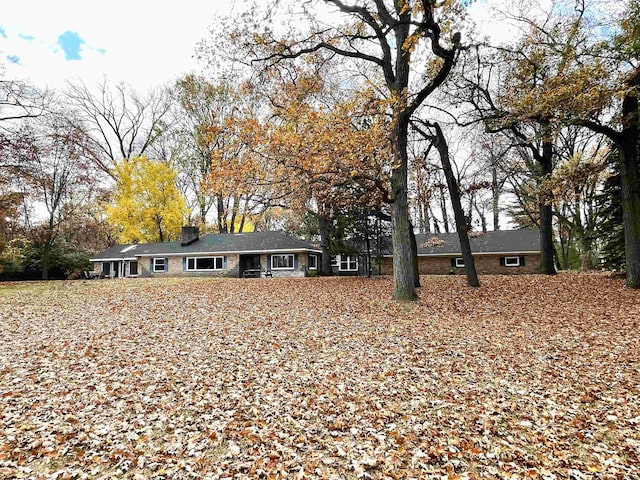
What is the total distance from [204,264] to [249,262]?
3530mm

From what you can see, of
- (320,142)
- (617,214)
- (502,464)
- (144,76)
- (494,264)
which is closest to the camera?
(502,464)

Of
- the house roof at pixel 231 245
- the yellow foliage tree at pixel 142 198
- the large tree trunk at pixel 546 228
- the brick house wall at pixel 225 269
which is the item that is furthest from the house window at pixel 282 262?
the large tree trunk at pixel 546 228

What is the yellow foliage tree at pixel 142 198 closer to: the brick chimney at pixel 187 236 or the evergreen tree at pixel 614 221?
the brick chimney at pixel 187 236

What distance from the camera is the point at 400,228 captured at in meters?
11.1

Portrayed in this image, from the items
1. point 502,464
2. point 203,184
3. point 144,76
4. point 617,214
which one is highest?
point 144,76

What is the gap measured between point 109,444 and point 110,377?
201cm

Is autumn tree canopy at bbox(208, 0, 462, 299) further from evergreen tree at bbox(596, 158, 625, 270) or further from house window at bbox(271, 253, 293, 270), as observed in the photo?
house window at bbox(271, 253, 293, 270)

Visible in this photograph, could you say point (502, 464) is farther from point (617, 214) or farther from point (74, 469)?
point (617, 214)

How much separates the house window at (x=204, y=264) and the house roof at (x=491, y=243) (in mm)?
15167

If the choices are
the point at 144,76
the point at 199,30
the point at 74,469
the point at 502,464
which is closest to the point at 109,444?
the point at 74,469

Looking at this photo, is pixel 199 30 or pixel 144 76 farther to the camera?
pixel 144 76

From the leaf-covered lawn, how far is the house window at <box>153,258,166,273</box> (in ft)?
63.6

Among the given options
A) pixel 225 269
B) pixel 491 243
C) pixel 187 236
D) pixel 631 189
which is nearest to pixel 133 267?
pixel 187 236

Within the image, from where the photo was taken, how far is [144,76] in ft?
92.2
